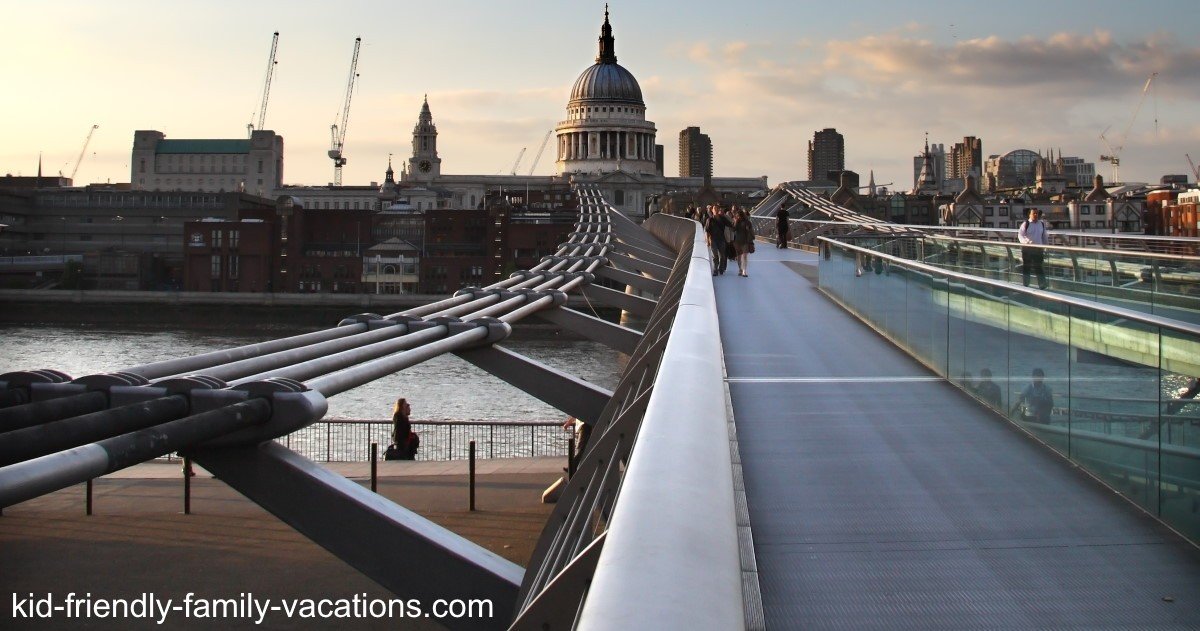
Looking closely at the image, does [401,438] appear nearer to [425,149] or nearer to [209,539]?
[209,539]

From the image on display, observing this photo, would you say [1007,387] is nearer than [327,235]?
Yes

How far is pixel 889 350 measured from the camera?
698 centimetres

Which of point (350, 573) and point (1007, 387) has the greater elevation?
point (1007, 387)

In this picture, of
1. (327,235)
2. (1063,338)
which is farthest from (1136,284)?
(327,235)

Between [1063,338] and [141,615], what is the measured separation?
742 centimetres

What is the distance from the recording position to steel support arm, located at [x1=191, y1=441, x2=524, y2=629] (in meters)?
3.79

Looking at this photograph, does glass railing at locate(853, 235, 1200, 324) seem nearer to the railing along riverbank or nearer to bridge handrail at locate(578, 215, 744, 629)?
bridge handrail at locate(578, 215, 744, 629)

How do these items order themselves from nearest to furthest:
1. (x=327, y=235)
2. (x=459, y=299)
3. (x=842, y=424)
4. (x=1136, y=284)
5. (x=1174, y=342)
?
(x=1174, y=342) → (x=842, y=424) → (x=1136, y=284) → (x=459, y=299) → (x=327, y=235)

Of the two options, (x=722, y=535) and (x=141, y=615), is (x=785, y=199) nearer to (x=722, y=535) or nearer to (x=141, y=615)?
(x=141, y=615)

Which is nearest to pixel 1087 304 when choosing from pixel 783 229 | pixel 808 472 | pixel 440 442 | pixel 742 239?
pixel 808 472

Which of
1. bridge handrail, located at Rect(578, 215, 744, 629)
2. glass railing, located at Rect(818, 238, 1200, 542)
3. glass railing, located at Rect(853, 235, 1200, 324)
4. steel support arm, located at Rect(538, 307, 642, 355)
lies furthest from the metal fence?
A: bridge handrail, located at Rect(578, 215, 744, 629)

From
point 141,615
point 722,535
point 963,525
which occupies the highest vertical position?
point 722,535

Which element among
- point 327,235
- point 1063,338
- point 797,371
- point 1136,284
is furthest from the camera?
point 327,235

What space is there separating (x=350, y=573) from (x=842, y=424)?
6.75m
